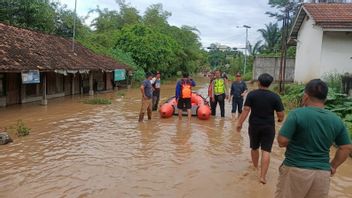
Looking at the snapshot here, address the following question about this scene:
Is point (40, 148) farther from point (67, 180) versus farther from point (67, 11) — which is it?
point (67, 11)

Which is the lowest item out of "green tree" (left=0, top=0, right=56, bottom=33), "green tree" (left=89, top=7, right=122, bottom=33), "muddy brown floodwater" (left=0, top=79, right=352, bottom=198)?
"muddy brown floodwater" (left=0, top=79, right=352, bottom=198)

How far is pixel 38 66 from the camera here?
52.6 feet

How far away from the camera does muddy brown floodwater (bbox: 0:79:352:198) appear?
20.1ft

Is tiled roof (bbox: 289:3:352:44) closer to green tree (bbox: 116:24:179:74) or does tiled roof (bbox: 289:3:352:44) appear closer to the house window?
the house window

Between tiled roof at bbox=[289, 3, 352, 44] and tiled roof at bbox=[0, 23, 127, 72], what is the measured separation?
41.6ft

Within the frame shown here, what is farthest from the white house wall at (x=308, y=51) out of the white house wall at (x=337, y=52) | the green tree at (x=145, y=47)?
the green tree at (x=145, y=47)

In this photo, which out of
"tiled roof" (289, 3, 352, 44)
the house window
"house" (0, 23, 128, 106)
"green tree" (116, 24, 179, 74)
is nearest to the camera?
"house" (0, 23, 128, 106)

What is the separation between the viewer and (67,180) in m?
6.53

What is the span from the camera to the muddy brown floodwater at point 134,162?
20.1 feet

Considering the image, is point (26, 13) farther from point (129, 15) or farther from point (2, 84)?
point (129, 15)

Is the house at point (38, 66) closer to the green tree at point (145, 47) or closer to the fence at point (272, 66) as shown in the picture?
the green tree at point (145, 47)

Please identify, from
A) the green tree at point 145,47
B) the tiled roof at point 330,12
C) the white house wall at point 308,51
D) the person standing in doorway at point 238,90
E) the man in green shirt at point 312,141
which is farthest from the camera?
the green tree at point 145,47

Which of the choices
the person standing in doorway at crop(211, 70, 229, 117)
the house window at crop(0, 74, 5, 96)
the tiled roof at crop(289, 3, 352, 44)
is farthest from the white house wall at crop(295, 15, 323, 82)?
the house window at crop(0, 74, 5, 96)

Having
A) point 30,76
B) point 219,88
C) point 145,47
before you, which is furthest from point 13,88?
point 145,47
